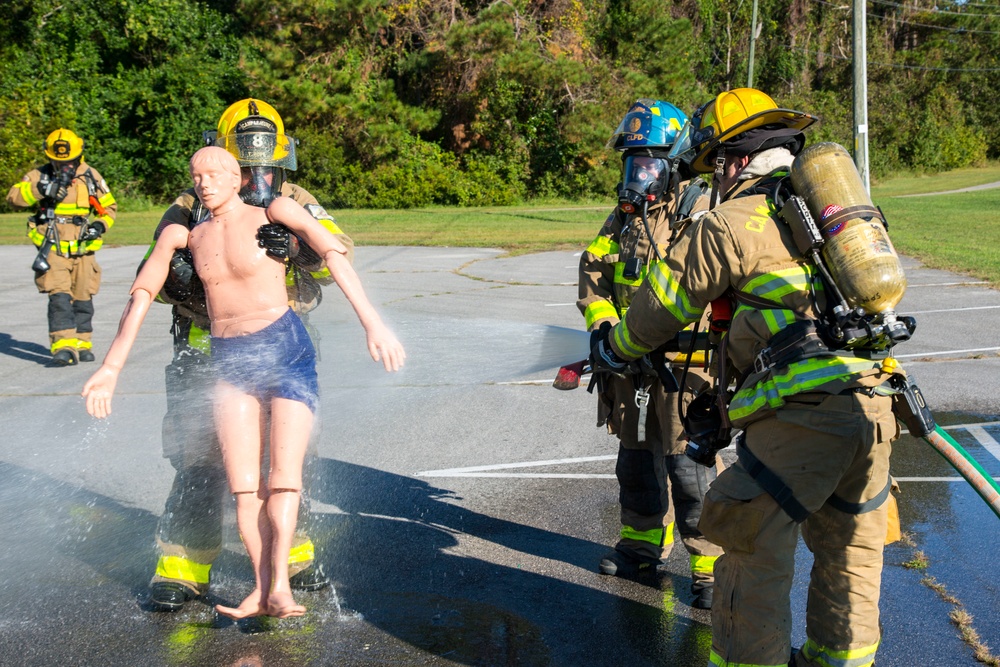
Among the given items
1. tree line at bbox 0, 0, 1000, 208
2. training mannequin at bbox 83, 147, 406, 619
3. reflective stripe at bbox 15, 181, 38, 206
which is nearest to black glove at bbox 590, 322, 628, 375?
training mannequin at bbox 83, 147, 406, 619

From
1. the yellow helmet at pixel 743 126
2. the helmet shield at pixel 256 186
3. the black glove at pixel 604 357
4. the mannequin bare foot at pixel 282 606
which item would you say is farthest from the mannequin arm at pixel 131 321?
the yellow helmet at pixel 743 126

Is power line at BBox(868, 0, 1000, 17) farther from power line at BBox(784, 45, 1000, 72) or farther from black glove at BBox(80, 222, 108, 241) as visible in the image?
black glove at BBox(80, 222, 108, 241)

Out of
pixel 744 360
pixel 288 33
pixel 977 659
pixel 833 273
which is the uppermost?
pixel 288 33

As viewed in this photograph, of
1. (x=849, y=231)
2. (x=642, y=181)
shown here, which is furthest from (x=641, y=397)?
(x=849, y=231)

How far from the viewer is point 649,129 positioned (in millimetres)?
4363

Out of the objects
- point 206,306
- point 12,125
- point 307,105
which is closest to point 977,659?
point 206,306

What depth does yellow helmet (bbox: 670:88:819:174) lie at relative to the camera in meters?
3.13

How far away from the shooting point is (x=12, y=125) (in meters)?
30.2

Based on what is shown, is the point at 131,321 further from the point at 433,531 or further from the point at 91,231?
the point at 91,231

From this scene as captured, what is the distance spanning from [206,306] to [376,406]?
11.1 feet

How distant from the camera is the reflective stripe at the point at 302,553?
4242 millimetres

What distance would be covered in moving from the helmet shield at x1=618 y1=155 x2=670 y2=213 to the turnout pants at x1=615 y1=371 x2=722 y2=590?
785 millimetres

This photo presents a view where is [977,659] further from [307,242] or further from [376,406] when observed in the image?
[376,406]

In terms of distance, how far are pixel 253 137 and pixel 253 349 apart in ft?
3.04
